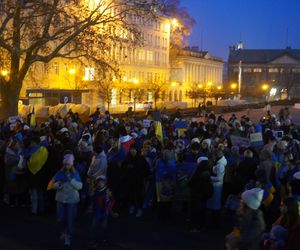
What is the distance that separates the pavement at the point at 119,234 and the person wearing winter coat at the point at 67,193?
1.29 feet

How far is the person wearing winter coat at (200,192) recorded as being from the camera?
10602mm

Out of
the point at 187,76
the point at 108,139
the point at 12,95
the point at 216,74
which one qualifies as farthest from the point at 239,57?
the point at 108,139

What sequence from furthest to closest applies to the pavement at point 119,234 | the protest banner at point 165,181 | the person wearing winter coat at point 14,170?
1. the person wearing winter coat at point 14,170
2. the protest banner at point 165,181
3. the pavement at point 119,234

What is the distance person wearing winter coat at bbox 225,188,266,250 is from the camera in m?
6.49

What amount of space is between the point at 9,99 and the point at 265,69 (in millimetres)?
130511

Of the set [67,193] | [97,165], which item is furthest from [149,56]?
[67,193]

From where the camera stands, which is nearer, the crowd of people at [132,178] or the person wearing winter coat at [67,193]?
the person wearing winter coat at [67,193]

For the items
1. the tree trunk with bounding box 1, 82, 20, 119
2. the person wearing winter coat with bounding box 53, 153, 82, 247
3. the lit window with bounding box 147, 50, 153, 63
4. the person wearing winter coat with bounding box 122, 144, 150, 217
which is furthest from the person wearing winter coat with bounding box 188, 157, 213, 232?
the lit window with bounding box 147, 50, 153, 63

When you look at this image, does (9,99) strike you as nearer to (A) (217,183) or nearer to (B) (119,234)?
(B) (119,234)

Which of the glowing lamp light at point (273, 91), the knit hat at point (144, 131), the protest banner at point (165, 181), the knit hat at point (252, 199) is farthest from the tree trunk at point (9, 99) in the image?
the glowing lamp light at point (273, 91)

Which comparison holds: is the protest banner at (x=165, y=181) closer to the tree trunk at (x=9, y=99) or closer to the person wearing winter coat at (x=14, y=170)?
the person wearing winter coat at (x=14, y=170)

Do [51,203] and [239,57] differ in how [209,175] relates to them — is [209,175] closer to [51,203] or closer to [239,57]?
[51,203]

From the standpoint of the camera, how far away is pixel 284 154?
11.8m

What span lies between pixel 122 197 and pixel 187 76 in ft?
324
